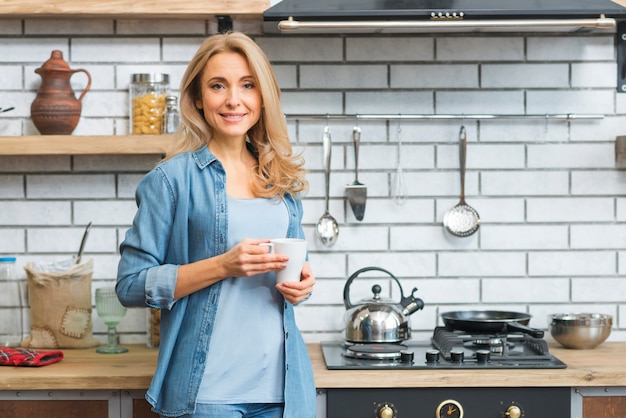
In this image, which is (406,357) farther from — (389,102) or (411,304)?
(389,102)

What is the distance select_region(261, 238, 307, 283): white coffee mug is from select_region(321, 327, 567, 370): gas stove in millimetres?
577

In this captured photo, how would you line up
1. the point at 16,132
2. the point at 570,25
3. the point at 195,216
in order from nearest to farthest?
the point at 195,216, the point at 570,25, the point at 16,132

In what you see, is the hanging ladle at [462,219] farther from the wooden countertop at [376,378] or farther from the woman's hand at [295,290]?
the woman's hand at [295,290]

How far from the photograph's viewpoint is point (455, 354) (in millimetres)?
2523

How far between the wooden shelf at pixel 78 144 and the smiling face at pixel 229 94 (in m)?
0.61

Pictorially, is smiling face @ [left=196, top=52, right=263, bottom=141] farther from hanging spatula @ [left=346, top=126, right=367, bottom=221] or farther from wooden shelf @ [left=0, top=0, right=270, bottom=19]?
hanging spatula @ [left=346, top=126, right=367, bottom=221]

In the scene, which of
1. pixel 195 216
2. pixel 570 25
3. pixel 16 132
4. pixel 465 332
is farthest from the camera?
pixel 16 132

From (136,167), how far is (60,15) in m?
0.56

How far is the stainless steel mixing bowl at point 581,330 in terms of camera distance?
2781 mm

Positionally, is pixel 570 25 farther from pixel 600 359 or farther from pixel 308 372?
pixel 308 372

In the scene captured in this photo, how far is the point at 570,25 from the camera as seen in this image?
2.59 metres

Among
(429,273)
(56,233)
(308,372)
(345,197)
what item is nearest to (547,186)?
(429,273)

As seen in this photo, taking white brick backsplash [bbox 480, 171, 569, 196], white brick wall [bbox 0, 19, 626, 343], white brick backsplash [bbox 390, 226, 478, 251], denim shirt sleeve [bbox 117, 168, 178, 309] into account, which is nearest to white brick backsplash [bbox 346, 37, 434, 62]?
white brick wall [bbox 0, 19, 626, 343]

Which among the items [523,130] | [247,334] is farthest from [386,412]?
[523,130]
